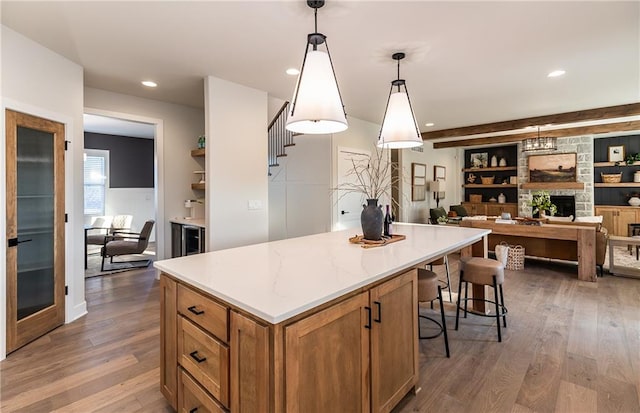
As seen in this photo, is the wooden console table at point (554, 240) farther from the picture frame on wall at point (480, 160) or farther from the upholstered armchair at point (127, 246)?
the upholstered armchair at point (127, 246)

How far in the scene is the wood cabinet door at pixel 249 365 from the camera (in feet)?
3.67

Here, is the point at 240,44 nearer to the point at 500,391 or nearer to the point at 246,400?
the point at 246,400

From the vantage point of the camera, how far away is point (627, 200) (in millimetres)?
7852

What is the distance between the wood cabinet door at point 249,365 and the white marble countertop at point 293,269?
0.09m

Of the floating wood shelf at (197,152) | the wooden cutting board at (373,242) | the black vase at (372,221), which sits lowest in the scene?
the wooden cutting board at (373,242)

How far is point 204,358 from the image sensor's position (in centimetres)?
142

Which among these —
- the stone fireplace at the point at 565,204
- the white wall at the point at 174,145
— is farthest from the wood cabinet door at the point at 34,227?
the stone fireplace at the point at 565,204

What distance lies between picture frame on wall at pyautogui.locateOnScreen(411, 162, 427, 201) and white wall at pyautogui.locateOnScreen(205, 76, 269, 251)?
497 centimetres

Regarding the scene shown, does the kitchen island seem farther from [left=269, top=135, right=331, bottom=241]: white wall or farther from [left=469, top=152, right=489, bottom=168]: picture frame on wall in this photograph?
[left=469, top=152, right=489, bottom=168]: picture frame on wall

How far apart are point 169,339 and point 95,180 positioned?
7.09 m

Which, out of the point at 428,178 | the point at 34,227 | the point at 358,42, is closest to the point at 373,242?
the point at 358,42

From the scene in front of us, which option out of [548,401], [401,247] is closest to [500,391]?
[548,401]

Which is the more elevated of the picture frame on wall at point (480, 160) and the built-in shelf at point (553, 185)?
the picture frame on wall at point (480, 160)

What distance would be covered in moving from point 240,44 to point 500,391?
3297 millimetres
